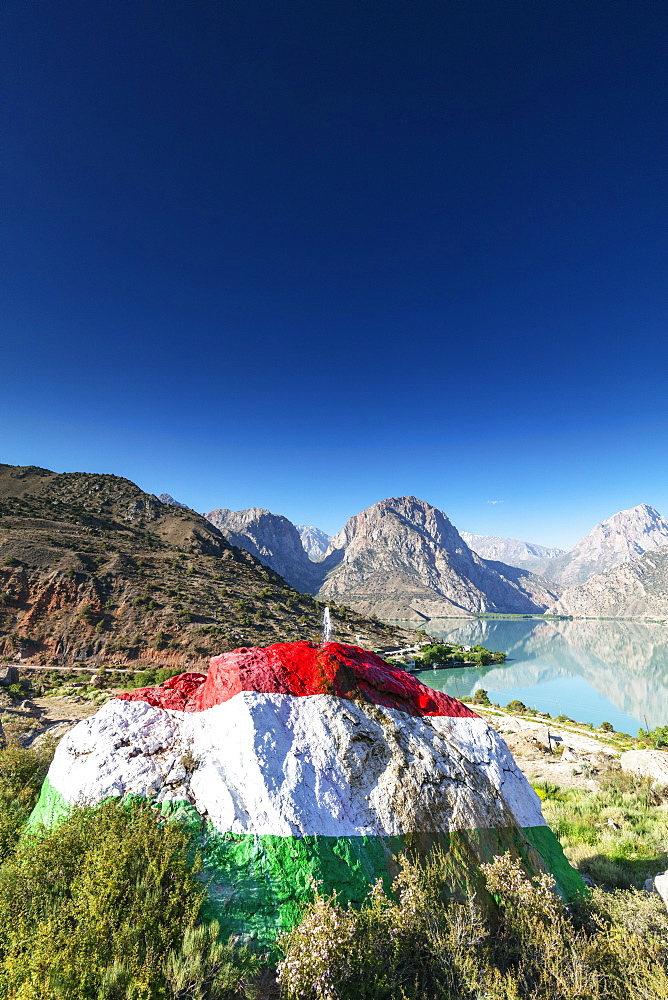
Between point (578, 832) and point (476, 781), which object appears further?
point (578, 832)

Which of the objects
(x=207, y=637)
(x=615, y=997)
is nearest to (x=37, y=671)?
(x=207, y=637)

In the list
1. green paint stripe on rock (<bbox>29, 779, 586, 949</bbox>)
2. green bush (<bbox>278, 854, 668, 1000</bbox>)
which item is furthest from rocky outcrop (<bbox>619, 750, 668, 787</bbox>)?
green paint stripe on rock (<bbox>29, 779, 586, 949</bbox>)

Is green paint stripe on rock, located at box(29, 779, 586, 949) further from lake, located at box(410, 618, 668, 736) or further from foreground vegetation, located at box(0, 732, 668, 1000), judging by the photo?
lake, located at box(410, 618, 668, 736)

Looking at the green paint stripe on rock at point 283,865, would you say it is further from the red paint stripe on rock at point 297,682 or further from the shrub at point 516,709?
the shrub at point 516,709

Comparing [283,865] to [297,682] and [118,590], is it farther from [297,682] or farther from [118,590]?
[118,590]

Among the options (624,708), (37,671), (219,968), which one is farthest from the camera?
(624,708)

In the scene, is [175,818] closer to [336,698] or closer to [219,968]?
[219,968]
